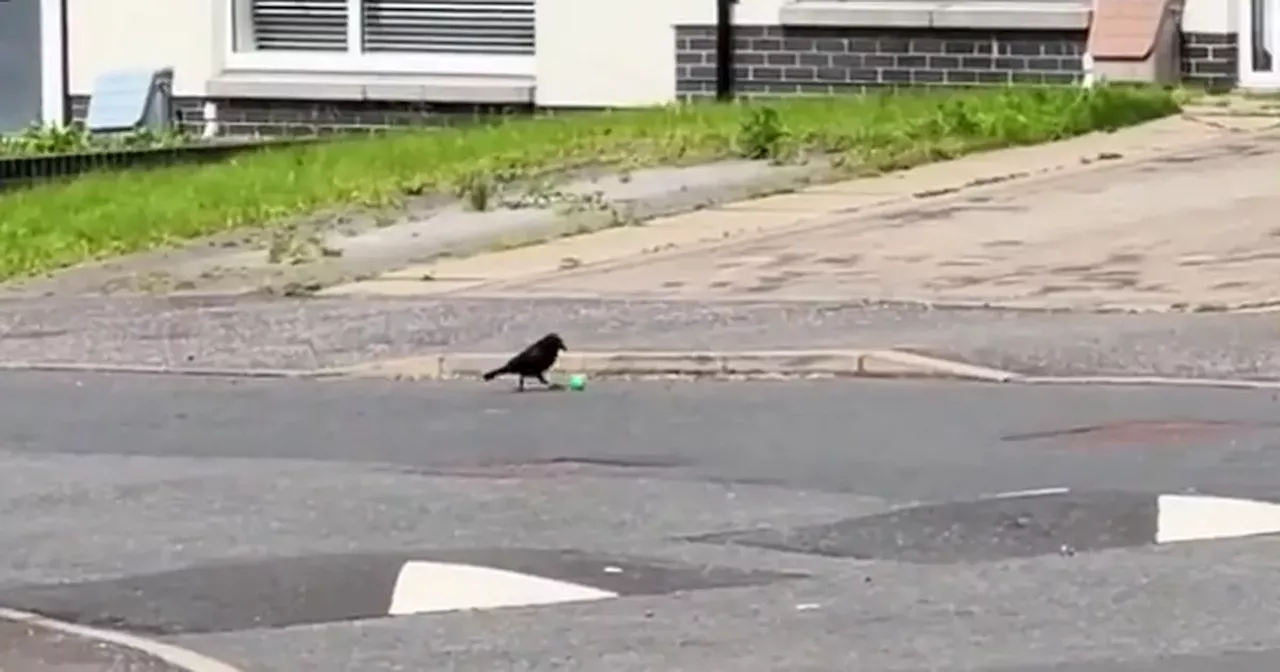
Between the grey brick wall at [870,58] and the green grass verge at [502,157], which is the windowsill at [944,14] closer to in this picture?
the grey brick wall at [870,58]

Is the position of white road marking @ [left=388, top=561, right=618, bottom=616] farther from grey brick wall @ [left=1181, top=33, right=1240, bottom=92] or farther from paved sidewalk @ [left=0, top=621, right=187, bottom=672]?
grey brick wall @ [left=1181, top=33, right=1240, bottom=92]

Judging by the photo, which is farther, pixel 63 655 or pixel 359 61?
pixel 359 61

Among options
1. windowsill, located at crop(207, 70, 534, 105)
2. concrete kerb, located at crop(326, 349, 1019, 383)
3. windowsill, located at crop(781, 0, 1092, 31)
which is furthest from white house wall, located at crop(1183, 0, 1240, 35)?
concrete kerb, located at crop(326, 349, 1019, 383)

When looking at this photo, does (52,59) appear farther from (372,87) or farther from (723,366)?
(723,366)

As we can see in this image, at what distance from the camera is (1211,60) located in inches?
1068

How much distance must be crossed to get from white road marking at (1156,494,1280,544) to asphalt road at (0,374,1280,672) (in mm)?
79

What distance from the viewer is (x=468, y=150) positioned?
1033 inches

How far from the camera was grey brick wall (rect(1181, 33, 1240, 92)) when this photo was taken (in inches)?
1064

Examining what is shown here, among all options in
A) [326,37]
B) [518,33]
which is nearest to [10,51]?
[326,37]

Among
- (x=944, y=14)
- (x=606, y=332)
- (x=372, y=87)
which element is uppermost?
(x=944, y=14)

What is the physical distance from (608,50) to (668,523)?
1921 cm

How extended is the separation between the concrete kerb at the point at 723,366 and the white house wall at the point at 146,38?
16.1 meters

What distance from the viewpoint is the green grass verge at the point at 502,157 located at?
23.4 meters

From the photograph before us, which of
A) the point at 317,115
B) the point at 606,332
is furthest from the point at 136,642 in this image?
the point at 317,115
